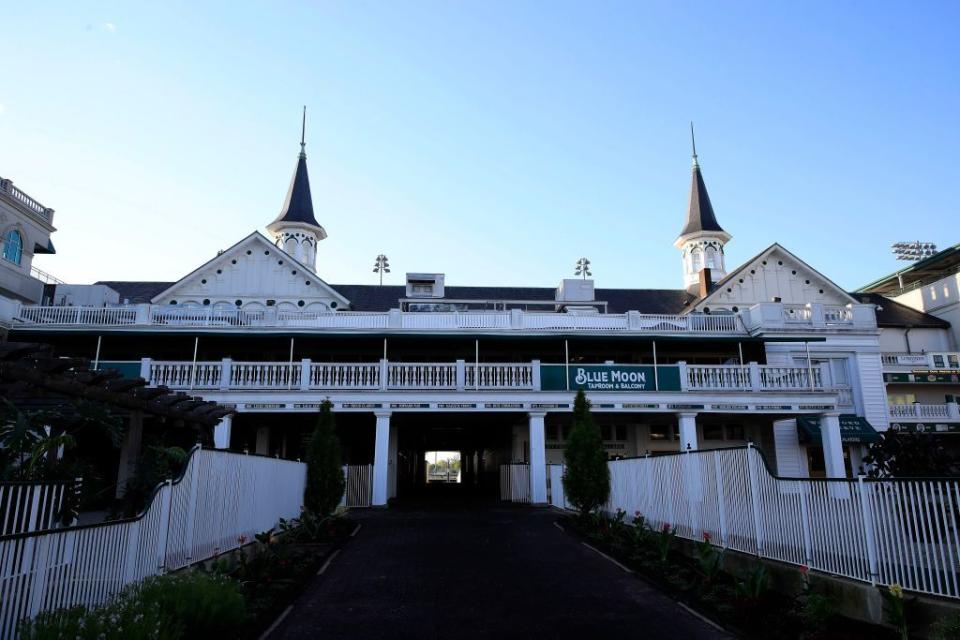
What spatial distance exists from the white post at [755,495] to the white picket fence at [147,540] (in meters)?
7.40

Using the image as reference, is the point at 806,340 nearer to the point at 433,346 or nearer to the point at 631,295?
the point at 631,295

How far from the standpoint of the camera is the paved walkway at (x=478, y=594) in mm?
7492

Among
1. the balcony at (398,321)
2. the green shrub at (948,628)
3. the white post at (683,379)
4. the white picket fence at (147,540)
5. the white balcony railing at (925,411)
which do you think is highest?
the balcony at (398,321)

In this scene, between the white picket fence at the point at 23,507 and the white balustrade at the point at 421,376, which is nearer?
the white picket fence at the point at 23,507

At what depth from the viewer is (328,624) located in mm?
7688

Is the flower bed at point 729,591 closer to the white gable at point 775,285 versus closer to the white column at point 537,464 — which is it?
the white column at point 537,464

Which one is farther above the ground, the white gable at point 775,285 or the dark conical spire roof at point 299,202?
the dark conical spire roof at point 299,202

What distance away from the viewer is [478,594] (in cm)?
913

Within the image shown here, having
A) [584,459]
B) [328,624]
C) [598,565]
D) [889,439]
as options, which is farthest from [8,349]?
[889,439]

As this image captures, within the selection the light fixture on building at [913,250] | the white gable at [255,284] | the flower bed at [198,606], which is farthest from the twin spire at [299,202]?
the light fixture on building at [913,250]

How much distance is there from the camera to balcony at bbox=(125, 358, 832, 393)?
74.2 feet

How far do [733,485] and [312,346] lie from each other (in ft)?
65.5

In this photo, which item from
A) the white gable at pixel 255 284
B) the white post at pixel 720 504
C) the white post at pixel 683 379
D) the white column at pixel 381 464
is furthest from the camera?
the white gable at pixel 255 284

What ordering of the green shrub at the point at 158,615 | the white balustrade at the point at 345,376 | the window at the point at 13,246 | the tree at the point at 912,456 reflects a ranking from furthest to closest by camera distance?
the window at the point at 13,246, the white balustrade at the point at 345,376, the tree at the point at 912,456, the green shrub at the point at 158,615
